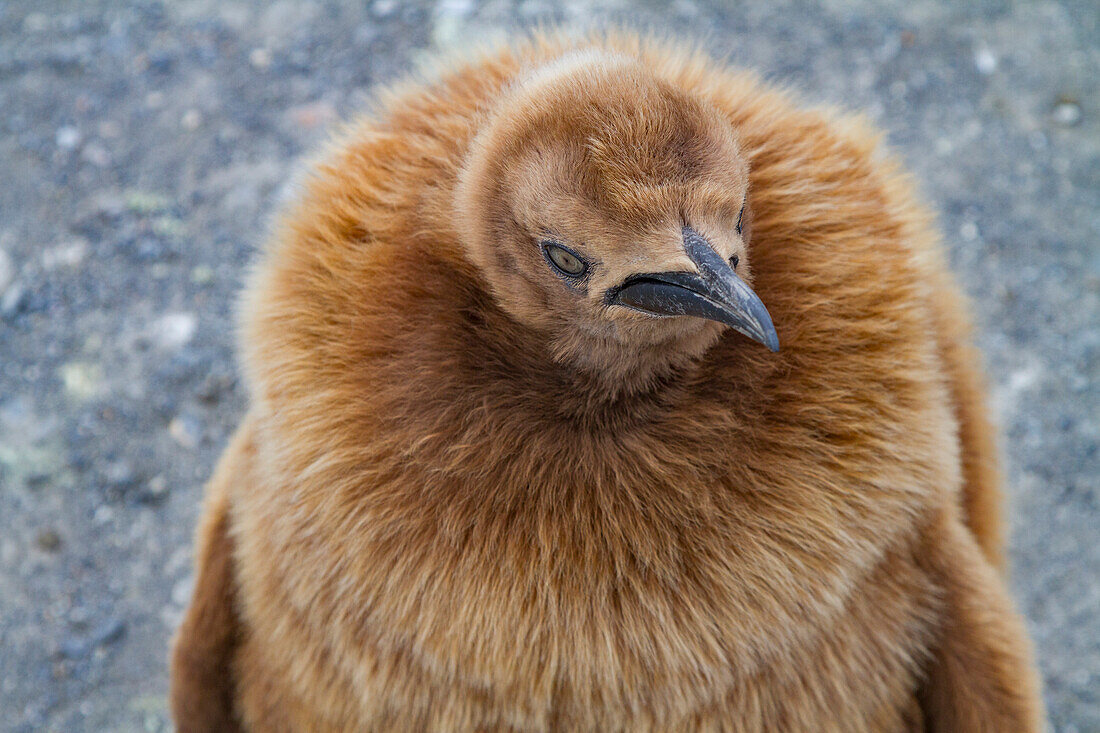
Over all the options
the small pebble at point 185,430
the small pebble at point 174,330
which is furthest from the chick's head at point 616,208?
the small pebble at point 174,330

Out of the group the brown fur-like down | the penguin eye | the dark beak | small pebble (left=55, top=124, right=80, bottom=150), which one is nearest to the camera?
the dark beak

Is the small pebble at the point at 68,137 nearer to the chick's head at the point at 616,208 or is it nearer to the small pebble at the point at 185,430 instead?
the small pebble at the point at 185,430

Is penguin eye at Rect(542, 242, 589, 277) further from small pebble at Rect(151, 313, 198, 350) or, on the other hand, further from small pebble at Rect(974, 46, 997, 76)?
small pebble at Rect(974, 46, 997, 76)

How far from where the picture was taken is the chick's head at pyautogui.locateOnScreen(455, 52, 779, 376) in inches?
53.7

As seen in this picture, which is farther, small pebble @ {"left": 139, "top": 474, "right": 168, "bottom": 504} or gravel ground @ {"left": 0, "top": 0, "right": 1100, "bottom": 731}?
small pebble @ {"left": 139, "top": 474, "right": 168, "bottom": 504}

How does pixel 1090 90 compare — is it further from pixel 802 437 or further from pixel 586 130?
pixel 586 130

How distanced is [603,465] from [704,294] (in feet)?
1.47

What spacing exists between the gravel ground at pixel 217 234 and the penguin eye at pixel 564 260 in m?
1.82

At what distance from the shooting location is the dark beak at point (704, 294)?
1.30 metres

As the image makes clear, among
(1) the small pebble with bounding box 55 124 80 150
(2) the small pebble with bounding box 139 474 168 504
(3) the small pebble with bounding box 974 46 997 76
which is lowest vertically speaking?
(2) the small pebble with bounding box 139 474 168 504

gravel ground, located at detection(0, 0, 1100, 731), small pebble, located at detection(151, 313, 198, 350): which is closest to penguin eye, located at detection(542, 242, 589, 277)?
gravel ground, located at detection(0, 0, 1100, 731)

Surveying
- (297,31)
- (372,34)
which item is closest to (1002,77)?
(372,34)

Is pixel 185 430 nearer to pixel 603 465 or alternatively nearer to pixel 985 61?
pixel 603 465

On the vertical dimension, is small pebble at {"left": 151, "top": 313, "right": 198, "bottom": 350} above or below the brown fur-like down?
below
